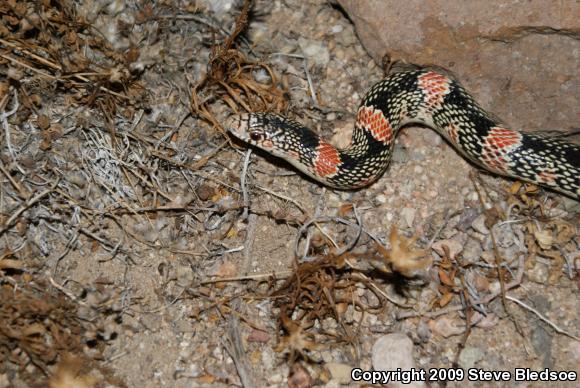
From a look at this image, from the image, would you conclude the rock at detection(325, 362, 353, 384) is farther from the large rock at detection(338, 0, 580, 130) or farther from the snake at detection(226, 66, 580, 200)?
the large rock at detection(338, 0, 580, 130)

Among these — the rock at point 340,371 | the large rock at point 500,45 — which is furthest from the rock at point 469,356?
the large rock at point 500,45

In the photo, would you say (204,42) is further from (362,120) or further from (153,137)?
(362,120)

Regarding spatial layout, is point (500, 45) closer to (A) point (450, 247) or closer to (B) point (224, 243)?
(A) point (450, 247)

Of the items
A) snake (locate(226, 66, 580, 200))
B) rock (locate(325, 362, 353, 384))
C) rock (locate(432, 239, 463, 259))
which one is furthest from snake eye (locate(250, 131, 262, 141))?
rock (locate(325, 362, 353, 384))

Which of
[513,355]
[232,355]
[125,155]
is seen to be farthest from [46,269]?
[513,355]

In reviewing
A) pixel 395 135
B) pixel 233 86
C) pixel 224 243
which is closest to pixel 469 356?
pixel 395 135
